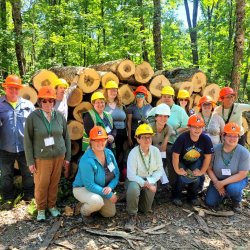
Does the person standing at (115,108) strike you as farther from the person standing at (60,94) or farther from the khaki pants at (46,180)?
the khaki pants at (46,180)

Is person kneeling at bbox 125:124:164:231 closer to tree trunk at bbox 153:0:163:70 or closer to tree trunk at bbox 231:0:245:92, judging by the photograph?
tree trunk at bbox 231:0:245:92

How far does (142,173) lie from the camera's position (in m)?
4.40

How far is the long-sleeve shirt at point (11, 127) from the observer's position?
454 cm

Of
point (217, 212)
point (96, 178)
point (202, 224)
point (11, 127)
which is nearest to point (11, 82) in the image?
point (11, 127)

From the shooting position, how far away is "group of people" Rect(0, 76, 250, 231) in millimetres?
4074

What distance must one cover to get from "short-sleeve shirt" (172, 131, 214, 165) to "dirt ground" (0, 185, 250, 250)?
907 millimetres

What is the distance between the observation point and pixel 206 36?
1361 centimetres

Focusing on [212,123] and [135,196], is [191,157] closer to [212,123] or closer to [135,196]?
[212,123]

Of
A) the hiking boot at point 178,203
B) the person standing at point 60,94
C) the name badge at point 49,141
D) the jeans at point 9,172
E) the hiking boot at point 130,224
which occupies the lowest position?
the hiking boot at point 130,224

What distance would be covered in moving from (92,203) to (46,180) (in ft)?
2.48

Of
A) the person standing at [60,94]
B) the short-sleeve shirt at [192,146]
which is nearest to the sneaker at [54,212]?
the person standing at [60,94]

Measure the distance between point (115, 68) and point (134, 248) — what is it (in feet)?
12.4

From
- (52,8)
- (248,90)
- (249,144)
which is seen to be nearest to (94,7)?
(52,8)

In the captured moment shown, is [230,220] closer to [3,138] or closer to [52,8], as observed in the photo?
[3,138]
